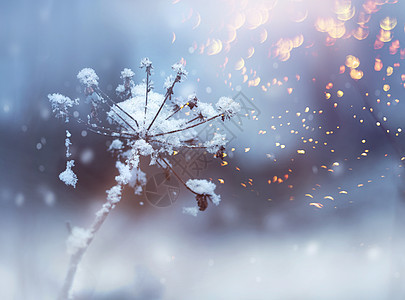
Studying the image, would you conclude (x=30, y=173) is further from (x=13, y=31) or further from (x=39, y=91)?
(x=13, y=31)

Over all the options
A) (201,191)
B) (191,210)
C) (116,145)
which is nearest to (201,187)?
(201,191)

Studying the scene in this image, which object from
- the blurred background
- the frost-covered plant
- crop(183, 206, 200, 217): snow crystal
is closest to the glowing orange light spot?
the blurred background

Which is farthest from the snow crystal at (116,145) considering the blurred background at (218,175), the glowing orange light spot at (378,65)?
the glowing orange light spot at (378,65)

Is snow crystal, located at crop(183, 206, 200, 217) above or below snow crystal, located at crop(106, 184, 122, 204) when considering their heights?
above

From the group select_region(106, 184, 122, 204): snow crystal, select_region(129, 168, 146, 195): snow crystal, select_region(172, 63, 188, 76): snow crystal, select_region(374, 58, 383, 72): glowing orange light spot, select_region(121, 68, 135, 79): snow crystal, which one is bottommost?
select_region(106, 184, 122, 204): snow crystal

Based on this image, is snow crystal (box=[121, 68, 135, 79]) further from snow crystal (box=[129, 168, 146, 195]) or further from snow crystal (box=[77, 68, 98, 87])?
snow crystal (box=[129, 168, 146, 195])

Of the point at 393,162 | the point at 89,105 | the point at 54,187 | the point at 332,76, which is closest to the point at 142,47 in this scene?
the point at 89,105

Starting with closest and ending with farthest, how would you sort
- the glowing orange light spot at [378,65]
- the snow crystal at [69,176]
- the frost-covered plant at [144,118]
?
1. the frost-covered plant at [144,118]
2. the snow crystal at [69,176]
3. the glowing orange light spot at [378,65]

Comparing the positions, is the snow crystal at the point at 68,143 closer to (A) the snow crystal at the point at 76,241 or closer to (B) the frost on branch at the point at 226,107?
(A) the snow crystal at the point at 76,241
